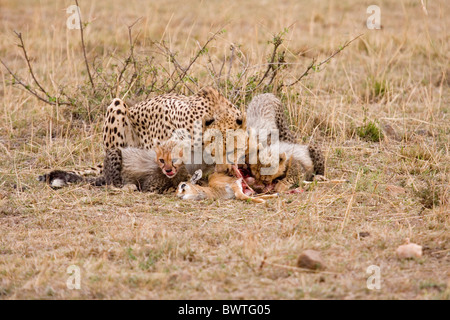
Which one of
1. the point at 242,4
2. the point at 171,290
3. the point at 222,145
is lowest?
the point at 171,290

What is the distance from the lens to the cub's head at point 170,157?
5227mm

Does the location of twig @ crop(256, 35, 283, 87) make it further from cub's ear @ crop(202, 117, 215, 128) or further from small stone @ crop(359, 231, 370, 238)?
small stone @ crop(359, 231, 370, 238)

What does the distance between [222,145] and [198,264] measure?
61.8 inches

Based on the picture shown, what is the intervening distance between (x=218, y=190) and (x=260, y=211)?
44 centimetres

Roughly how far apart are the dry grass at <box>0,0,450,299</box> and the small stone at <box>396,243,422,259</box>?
2.2 inches

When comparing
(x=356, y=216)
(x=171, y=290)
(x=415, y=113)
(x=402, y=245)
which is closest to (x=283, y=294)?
(x=171, y=290)

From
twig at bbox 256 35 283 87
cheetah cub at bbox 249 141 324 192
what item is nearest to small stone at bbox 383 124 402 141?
twig at bbox 256 35 283 87

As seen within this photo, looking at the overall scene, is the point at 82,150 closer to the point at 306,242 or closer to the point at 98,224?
the point at 98,224

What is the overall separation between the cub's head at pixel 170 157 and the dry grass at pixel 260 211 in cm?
21

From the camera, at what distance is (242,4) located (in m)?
12.3

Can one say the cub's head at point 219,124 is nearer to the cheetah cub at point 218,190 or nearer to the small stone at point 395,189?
the cheetah cub at point 218,190

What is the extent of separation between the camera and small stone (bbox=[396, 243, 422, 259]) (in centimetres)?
381

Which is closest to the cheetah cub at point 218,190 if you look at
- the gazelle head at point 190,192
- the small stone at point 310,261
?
the gazelle head at point 190,192

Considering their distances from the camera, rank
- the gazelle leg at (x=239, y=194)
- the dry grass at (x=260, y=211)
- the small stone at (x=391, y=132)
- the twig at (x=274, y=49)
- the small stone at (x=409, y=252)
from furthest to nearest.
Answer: the small stone at (x=391, y=132) < the twig at (x=274, y=49) < the gazelle leg at (x=239, y=194) < the small stone at (x=409, y=252) < the dry grass at (x=260, y=211)
